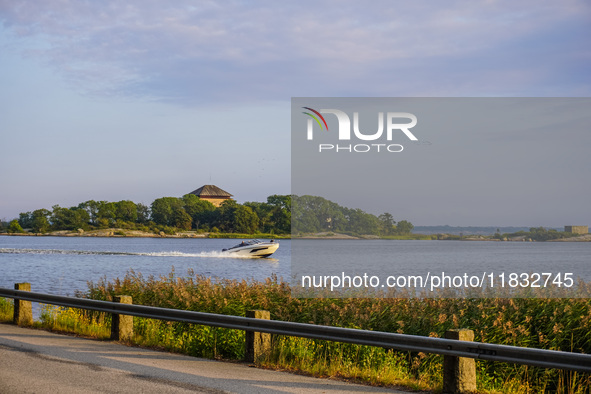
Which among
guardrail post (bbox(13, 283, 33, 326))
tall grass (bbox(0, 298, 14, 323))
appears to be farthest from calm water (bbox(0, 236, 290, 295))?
guardrail post (bbox(13, 283, 33, 326))

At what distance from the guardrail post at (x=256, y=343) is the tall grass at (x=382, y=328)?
0.17 m

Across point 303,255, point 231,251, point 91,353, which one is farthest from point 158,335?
point 231,251

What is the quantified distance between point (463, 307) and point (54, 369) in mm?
8689

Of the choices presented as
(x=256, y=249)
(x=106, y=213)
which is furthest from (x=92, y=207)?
(x=256, y=249)

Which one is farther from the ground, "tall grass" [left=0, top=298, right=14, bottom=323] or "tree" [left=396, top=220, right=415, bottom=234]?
"tree" [left=396, top=220, right=415, bottom=234]

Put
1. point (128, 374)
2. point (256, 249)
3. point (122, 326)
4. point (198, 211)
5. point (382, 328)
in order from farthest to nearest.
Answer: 1. point (198, 211)
2. point (256, 249)
3. point (382, 328)
4. point (122, 326)
5. point (128, 374)

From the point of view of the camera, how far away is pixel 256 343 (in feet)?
32.7

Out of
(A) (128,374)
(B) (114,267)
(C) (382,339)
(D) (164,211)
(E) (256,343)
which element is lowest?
(B) (114,267)

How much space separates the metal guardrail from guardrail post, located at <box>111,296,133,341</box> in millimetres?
180

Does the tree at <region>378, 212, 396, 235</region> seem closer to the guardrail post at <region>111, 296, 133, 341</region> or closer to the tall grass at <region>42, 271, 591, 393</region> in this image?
the tall grass at <region>42, 271, 591, 393</region>

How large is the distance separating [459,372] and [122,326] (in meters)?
6.46

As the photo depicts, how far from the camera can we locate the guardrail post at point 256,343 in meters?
9.94

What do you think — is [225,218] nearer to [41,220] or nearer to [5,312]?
[41,220]

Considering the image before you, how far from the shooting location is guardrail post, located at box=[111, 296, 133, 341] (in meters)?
11.7
